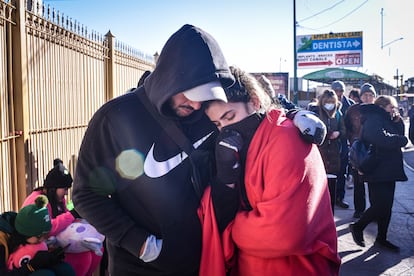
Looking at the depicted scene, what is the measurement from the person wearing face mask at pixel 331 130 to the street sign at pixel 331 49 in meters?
19.8

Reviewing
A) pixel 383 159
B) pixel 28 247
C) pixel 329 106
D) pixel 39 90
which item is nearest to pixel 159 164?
pixel 28 247

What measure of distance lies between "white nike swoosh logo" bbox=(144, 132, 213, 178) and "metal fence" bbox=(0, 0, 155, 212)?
7.07 feet

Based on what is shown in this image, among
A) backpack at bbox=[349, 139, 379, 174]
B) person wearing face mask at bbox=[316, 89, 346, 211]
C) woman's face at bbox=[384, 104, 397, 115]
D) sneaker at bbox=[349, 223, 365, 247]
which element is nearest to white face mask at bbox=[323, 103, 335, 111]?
person wearing face mask at bbox=[316, 89, 346, 211]

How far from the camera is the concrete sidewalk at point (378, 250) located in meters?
3.96

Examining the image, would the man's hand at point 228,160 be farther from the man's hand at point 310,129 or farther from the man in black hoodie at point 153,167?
the man's hand at point 310,129

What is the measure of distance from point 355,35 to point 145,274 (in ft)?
84.0

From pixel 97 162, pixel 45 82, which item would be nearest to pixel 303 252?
pixel 97 162

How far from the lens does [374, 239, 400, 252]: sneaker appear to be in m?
4.40

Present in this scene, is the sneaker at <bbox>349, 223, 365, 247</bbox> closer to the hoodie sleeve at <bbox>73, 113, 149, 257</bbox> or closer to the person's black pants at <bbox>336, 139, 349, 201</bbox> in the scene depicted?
the person's black pants at <bbox>336, 139, 349, 201</bbox>

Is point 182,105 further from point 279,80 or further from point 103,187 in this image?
point 279,80

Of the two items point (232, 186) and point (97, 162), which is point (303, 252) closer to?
point (232, 186)

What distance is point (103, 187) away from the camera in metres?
1.77

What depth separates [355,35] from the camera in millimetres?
24375

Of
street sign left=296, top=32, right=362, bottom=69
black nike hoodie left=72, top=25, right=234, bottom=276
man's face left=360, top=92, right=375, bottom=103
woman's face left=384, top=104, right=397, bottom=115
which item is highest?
street sign left=296, top=32, right=362, bottom=69
